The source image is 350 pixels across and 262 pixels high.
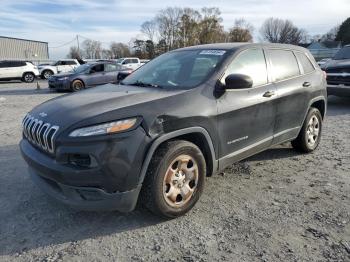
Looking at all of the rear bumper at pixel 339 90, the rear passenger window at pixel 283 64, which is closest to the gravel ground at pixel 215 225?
the rear passenger window at pixel 283 64

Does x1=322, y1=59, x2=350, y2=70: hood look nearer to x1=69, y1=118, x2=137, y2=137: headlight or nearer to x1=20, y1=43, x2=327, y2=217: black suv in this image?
x1=20, y1=43, x2=327, y2=217: black suv

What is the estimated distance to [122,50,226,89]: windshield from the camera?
13.1 ft

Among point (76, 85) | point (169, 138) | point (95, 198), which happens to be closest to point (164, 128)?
point (169, 138)

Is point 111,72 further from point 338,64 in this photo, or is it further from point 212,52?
point 212,52

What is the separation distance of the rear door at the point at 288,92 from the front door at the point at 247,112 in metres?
0.17

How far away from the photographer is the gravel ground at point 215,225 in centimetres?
305

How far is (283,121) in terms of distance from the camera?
4805mm

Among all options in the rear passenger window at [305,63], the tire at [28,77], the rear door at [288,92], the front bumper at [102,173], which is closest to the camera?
the front bumper at [102,173]

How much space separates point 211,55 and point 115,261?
2539 mm

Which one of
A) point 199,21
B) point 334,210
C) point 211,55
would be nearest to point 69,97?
point 211,55

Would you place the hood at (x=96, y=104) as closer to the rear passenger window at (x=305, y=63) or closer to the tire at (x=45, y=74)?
the rear passenger window at (x=305, y=63)

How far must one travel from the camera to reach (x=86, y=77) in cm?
1691

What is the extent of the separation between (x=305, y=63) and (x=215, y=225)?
3.21 m

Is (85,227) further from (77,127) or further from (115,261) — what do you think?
(77,127)
